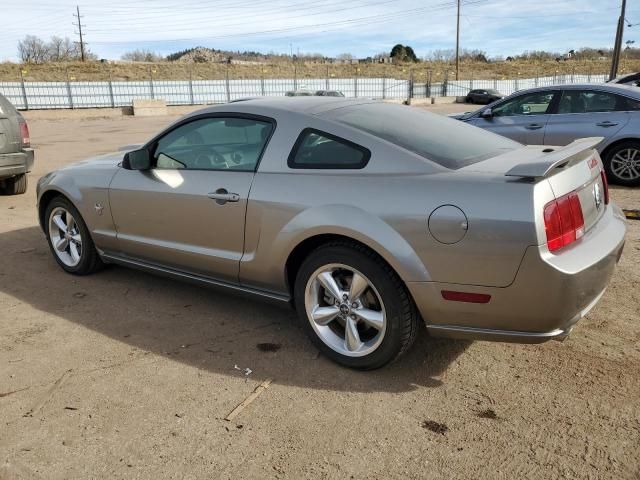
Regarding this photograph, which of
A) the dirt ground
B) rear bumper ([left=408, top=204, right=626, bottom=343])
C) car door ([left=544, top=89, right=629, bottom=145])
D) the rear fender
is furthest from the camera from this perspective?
car door ([left=544, top=89, right=629, bottom=145])

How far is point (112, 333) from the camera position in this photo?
3.80m

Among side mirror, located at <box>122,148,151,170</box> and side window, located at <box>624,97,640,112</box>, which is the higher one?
side window, located at <box>624,97,640,112</box>

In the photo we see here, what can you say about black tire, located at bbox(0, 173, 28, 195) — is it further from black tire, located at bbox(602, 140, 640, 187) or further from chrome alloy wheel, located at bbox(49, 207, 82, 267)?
black tire, located at bbox(602, 140, 640, 187)

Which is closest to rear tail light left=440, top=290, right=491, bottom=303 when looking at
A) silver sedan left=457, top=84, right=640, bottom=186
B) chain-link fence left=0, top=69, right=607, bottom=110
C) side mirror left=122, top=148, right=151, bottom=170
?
side mirror left=122, top=148, right=151, bottom=170

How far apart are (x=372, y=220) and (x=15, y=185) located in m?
7.61

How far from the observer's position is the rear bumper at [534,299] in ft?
8.51

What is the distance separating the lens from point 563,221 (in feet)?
8.86

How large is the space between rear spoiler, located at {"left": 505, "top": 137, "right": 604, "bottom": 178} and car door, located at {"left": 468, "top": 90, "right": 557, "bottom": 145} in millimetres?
5692

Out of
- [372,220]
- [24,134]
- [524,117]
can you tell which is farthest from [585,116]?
[24,134]

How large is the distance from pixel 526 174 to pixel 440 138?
91 centimetres

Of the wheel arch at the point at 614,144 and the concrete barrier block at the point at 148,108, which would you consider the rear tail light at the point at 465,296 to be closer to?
the wheel arch at the point at 614,144

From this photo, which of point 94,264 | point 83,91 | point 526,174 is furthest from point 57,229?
point 83,91

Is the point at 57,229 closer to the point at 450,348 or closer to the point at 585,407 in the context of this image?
the point at 450,348

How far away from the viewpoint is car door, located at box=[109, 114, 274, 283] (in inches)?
142
